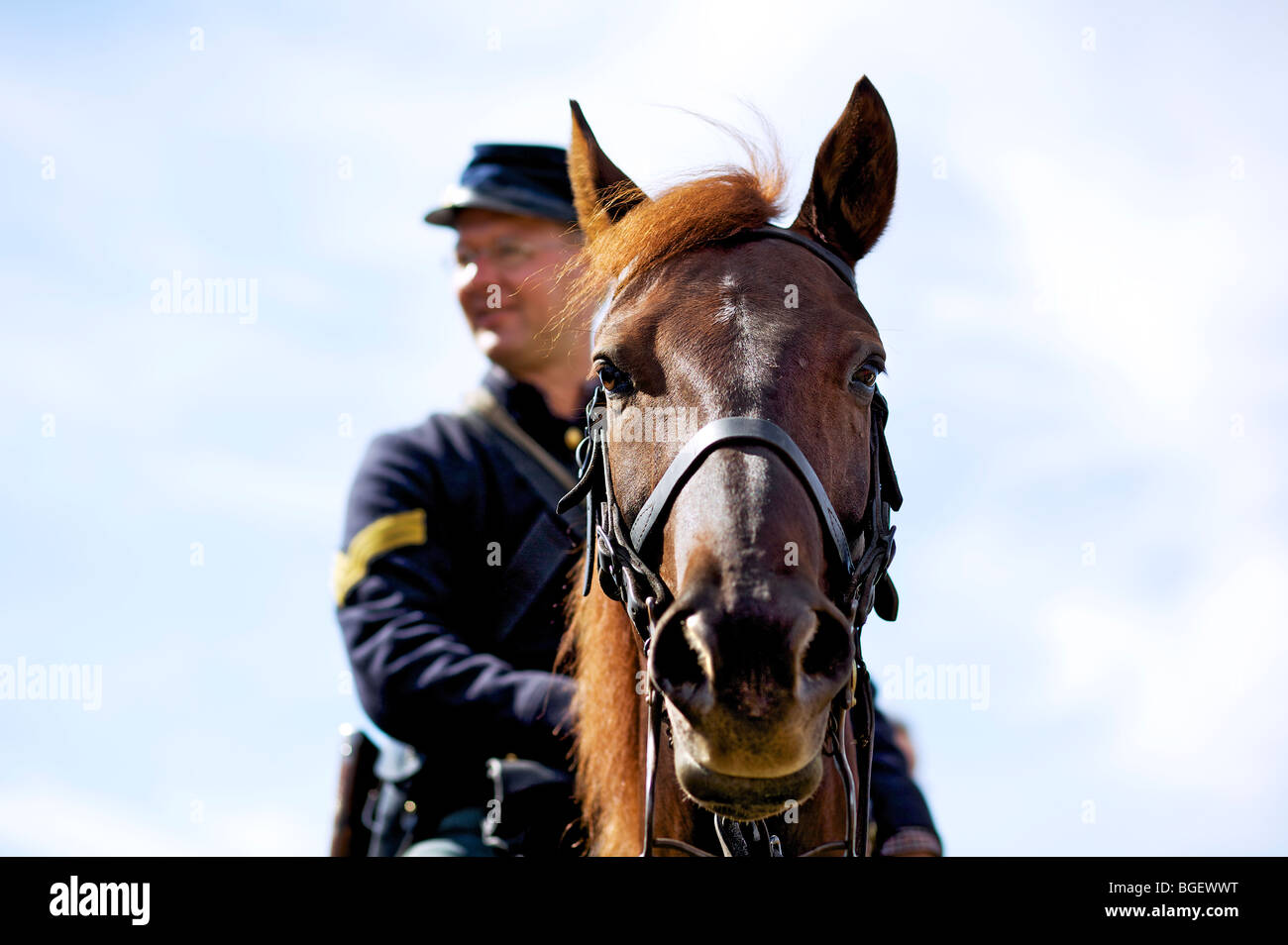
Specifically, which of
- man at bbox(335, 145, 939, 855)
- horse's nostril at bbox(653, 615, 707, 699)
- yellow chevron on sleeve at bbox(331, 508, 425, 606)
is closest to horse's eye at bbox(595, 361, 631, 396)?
man at bbox(335, 145, 939, 855)

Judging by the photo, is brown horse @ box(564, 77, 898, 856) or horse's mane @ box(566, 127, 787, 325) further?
horse's mane @ box(566, 127, 787, 325)

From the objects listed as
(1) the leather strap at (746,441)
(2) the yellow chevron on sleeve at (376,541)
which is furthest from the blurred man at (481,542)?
(1) the leather strap at (746,441)

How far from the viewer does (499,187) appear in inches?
280

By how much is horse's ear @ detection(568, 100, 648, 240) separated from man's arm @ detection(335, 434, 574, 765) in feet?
6.34

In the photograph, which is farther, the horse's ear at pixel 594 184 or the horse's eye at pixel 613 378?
the horse's ear at pixel 594 184

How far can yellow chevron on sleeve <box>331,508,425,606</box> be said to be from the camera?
5902 millimetres

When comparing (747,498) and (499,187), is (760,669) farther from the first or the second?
(499,187)

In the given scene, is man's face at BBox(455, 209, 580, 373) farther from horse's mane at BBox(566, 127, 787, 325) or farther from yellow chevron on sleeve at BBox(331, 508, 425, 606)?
horse's mane at BBox(566, 127, 787, 325)

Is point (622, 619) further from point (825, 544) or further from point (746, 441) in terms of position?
point (746, 441)

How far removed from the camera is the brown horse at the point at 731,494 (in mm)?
2768

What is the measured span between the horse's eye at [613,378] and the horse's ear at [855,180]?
3.49 feet

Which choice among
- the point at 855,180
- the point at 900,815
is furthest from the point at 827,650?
the point at 900,815

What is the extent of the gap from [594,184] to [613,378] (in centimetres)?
122

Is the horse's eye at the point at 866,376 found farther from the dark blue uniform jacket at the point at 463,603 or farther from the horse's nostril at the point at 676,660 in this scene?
the dark blue uniform jacket at the point at 463,603
